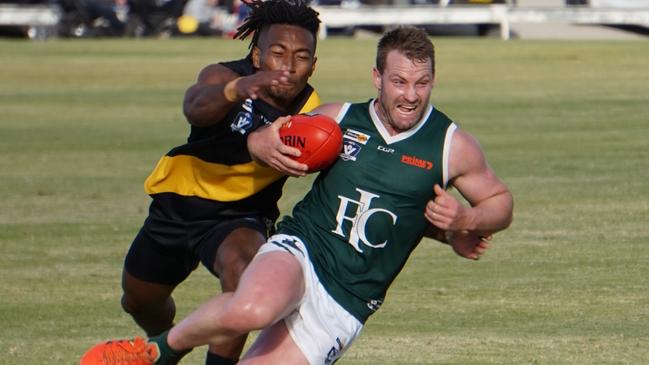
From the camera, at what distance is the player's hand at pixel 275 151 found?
7.25 metres

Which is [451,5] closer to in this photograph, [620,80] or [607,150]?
[620,80]

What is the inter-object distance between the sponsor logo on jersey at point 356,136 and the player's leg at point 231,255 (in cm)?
90

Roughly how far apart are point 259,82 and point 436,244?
6653mm

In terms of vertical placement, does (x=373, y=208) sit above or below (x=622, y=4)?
above

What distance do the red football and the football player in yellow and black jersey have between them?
0.27 m

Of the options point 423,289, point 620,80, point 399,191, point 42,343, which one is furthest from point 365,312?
point 620,80

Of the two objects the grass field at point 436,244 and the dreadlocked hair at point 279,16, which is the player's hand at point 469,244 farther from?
the grass field at point 436,244

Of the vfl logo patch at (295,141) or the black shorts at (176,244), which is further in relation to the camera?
the black shorts at (176,244)

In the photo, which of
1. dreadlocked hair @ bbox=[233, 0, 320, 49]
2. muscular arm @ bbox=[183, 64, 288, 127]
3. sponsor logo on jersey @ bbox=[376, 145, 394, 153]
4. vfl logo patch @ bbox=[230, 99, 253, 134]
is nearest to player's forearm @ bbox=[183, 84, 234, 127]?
muscular arm @ bbox=[183, 64, 288, 127]

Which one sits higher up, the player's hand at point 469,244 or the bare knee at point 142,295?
the player's hand at point 469,244

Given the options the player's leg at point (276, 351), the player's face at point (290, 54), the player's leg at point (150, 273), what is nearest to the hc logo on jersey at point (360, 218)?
the player's leg at point (276, 351)

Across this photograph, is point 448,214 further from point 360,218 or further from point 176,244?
point 176,244

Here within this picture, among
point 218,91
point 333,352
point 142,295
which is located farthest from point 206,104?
point 142,295

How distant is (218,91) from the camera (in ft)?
24.8
